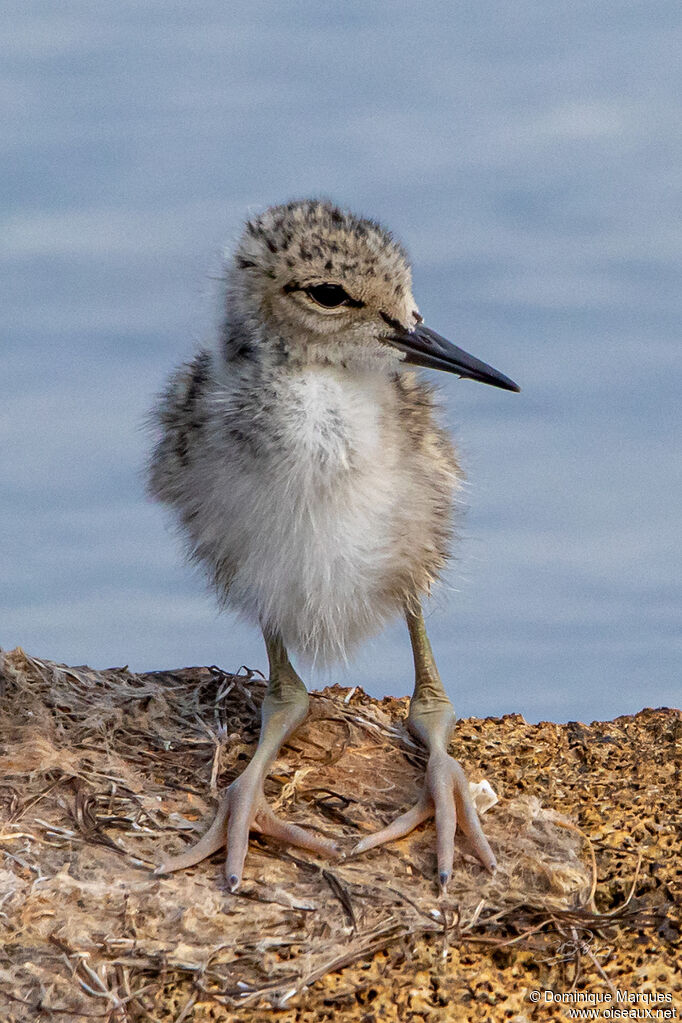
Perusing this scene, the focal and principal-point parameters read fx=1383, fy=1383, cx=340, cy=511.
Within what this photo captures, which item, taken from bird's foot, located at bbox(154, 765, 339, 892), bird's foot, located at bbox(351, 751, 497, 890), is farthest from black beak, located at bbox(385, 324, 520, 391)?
bird's foot, located at bbox(154, 765, 339, 892)

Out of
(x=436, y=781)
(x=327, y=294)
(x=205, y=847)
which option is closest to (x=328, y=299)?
(x=327, y=294)

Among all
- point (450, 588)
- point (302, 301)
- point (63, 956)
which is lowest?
point (63, 956)

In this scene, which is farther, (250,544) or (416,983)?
(250,544)

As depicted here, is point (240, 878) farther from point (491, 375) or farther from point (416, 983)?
point (491, 375)

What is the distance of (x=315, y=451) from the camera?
147 inches

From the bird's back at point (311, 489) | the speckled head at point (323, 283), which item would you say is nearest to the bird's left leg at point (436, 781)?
A: the bird's back at point (311, 489)

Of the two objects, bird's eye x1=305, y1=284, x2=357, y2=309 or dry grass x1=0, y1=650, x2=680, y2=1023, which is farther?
bird's eye x1=305, y1=284, x2=357, y2=309

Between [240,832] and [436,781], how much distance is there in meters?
0.60

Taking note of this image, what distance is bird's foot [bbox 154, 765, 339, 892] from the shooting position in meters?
3.77

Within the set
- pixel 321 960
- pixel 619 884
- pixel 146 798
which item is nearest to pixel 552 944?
pixel 619 884

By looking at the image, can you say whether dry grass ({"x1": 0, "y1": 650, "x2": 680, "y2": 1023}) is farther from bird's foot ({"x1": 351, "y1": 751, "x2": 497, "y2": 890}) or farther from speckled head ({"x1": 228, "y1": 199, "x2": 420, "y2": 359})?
speckled head ({"x1": 228, "y1": 199, "x2": 420, "y2": 359})

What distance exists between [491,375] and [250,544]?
2.78ft

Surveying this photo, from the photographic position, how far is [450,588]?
4465 mm

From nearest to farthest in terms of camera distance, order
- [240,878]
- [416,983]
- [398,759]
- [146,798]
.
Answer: [416,983] → [240,878] → [146,798] → [398,759]
